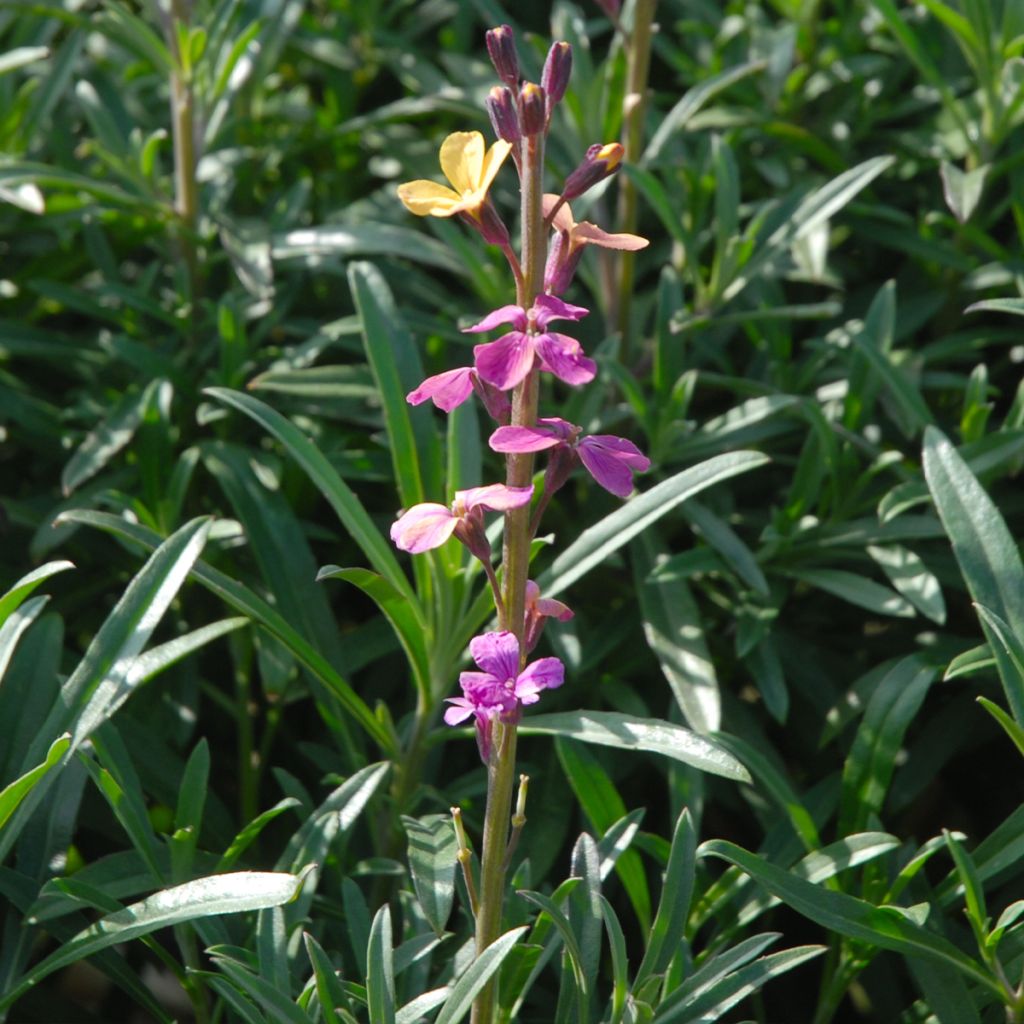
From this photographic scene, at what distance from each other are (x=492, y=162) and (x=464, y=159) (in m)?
0.04

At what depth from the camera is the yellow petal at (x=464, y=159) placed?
4.49ft

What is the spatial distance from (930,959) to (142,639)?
1.11 meters

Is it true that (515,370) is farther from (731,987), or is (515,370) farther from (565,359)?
(731,987)

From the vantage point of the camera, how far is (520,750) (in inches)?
92.6

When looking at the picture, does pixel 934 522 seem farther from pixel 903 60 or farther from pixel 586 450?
pixel 903 60

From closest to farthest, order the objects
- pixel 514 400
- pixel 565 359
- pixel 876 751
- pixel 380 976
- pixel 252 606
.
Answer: pixel 565 359 < pixel 514 400 < pixel 380 976 < pixel 252 606 < pixel 876 751

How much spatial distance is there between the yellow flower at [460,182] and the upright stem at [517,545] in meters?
0.05

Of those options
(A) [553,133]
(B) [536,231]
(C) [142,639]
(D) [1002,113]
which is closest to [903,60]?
(D) [1002,113]

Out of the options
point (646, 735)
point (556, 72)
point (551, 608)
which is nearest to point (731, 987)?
point (646, 735)

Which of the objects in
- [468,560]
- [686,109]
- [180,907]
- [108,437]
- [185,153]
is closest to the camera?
[180,907]

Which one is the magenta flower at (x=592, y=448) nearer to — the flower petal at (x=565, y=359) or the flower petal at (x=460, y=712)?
the flower petal at (x=565, y=359)

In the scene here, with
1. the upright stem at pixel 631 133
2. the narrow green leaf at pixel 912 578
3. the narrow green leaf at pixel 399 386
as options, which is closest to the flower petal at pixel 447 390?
the narrow green leaf at pixel 399 386

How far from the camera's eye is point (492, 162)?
4.45 feet

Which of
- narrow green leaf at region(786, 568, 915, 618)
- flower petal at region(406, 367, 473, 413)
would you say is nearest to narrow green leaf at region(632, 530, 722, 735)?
narrow green leaf at region(786, 568, 915, 618)
